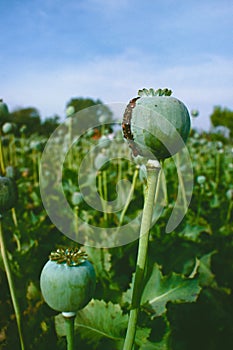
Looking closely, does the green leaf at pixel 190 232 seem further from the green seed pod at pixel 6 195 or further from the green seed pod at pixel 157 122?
the green seed pod at pixel 157 122

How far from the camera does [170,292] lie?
4.17 ft

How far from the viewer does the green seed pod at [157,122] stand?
0.59 m

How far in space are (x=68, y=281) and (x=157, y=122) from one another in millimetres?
300

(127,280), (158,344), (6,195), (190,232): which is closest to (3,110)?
(6,195)

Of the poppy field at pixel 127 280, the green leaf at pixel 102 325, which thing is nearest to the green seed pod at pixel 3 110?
the poppy field at pixel 127 280

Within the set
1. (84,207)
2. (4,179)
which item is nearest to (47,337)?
(4,179)

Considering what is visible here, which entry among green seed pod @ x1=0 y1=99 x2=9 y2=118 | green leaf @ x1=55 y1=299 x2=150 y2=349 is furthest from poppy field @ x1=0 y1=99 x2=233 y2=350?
green seed pod @ x1=0 y1=99 x2=9 y2=118

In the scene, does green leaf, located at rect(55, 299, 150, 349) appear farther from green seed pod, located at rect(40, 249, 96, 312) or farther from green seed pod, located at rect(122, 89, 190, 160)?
green seed pod, located at rect(122, 89, 190, 160)

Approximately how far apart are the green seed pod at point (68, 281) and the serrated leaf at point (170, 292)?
0.60 m

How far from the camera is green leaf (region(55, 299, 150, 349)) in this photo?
106 cm

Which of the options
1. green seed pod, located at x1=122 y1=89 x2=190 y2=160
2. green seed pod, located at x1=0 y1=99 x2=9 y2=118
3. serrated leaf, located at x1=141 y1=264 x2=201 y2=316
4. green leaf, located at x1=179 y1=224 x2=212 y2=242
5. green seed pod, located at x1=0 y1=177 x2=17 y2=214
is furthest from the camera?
green leaf, located at x1=179 y1=224 x2=212 y2=242

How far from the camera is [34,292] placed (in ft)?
5.41

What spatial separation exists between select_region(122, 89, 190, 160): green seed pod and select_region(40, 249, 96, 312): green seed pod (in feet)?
0.75

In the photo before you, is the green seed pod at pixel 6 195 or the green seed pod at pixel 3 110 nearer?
the green seed pod at pixel 6 195
